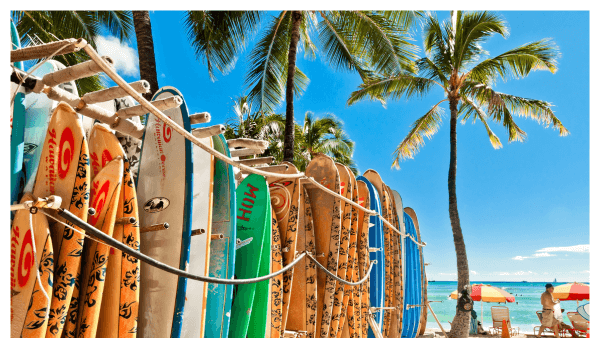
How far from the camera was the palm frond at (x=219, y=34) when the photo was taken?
8.12m

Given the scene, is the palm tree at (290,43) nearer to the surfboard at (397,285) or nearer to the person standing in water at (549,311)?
the surfboard at (397,285)

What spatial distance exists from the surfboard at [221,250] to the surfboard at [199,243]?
107mm

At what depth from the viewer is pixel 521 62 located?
34.0ft

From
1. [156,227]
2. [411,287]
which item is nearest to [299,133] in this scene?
[411,287]

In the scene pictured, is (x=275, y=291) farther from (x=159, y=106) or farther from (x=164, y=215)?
(x=159, y=106)

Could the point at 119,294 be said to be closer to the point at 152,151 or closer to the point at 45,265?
the point at 45,265

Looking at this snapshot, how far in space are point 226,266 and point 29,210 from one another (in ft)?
3.44

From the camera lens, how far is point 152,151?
6.63 ft

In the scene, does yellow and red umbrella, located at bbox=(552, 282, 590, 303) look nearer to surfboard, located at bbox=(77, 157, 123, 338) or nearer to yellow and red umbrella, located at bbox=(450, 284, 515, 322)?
yellow and red umbrella, located at bbox=(450, 284, 515, 322)

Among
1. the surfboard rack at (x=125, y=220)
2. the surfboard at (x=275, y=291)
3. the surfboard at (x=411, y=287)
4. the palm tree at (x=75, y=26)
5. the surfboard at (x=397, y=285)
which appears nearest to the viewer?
the surfboard rack at (x=125, y=220)

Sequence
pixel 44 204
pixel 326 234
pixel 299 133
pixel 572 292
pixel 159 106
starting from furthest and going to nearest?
pixel 299 133 < pixel 572 292 < pixel 326 234 < pixel 159 106 < pixel 44 204

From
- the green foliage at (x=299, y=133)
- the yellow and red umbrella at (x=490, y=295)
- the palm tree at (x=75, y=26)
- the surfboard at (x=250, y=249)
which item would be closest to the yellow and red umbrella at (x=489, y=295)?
the yellow and red umbrella at (x=490, y=295)

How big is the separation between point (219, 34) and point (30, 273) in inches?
302

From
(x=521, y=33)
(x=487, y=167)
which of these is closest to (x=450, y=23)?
(x=521, y=33)
